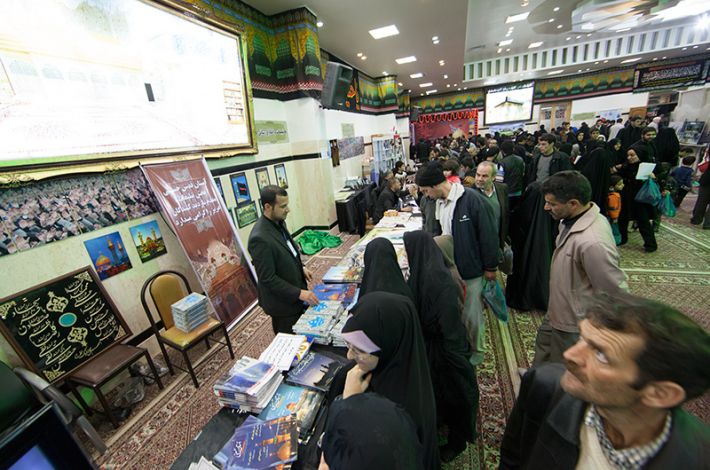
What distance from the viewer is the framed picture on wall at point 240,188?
425 centimetres

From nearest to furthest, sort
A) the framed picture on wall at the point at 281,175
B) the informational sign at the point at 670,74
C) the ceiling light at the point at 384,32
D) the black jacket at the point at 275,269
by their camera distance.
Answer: the black jacket at the point at 275,269 < the framed picture on wall at the point at 281,175 < the ceiling light at the point at 384,32 < the informational sign at the point at 670,74

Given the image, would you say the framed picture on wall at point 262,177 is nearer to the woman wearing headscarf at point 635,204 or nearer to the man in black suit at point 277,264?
the man in black suit at point 277,264

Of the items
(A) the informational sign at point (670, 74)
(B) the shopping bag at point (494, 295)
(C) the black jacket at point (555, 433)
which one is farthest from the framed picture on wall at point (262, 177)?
(A) the informational sign at point (670, 74)

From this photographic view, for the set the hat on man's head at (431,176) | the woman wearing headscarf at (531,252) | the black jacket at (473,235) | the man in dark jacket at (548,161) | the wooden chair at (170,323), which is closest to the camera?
the black jacket at (473,235)

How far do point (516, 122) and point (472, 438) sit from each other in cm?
1773

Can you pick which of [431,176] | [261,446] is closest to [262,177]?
[431,176]

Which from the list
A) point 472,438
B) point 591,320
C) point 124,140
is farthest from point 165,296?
point 591,320

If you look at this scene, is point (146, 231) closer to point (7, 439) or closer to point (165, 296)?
point (165, 296)

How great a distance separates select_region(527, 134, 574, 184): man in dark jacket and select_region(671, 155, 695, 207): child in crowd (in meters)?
3.43

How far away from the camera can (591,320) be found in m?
0.81

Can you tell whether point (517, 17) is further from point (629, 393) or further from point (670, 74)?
point (670, 74)

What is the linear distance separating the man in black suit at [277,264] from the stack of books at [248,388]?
720mm

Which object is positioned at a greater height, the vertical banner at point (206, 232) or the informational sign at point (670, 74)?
the informational sign at point (670, 74)

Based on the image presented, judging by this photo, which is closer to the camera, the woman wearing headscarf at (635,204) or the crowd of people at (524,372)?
the crowd of people at (524,372)
